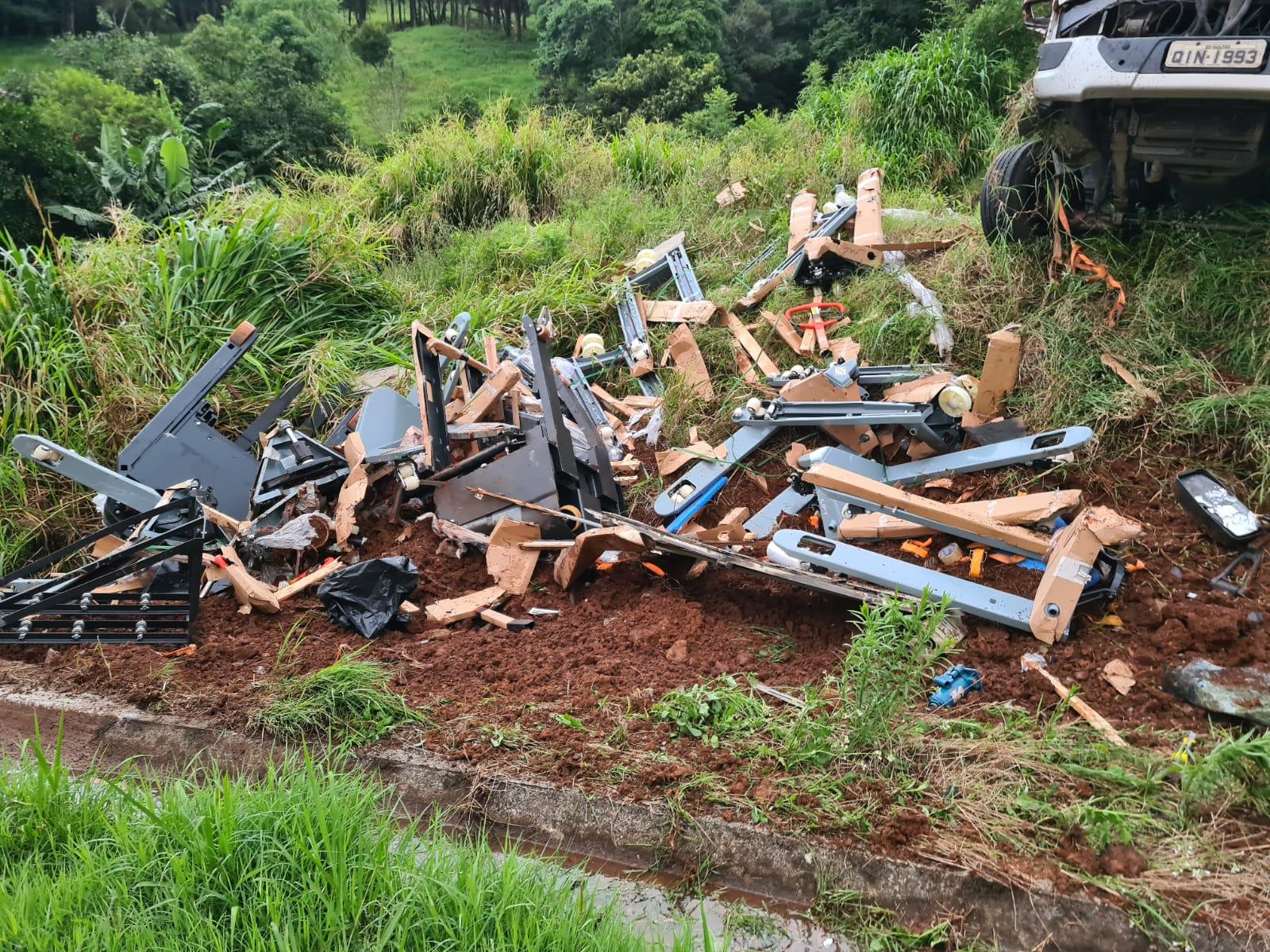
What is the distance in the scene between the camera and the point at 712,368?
5.89 m

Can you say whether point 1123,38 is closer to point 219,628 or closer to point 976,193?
point 976,193

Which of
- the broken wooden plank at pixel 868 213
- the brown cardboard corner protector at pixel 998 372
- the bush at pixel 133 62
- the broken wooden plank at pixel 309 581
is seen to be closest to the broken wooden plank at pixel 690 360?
the broken wooden plank at pixel 868 213

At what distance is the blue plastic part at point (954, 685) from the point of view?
2.94m

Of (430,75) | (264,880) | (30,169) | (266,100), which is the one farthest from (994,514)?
(430,75)

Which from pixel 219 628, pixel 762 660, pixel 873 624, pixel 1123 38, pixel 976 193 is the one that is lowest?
pixel 219 628

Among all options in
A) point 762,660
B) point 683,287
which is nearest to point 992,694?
point 762,660

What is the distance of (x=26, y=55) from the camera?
115 feet

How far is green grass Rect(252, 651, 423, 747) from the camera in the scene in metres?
3.06

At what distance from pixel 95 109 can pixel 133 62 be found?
7090 millimetres

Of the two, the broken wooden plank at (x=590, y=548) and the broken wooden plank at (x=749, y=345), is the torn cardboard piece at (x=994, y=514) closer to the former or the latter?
the broken wooden plank at (x=590, y=548)

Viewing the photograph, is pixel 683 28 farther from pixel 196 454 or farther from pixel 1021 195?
pixel 196 454

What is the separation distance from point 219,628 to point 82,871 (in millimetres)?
1816

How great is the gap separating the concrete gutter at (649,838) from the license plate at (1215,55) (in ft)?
10.6

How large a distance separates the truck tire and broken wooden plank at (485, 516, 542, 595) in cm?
335
